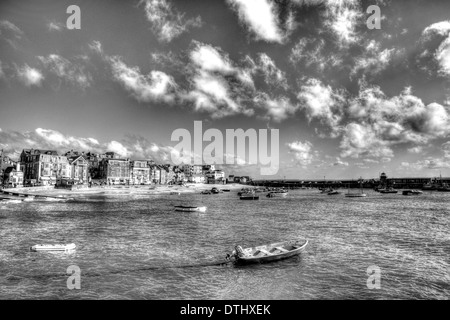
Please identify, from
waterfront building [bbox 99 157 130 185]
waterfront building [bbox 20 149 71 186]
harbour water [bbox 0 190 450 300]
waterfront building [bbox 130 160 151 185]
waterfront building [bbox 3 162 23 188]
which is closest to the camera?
→ harbour water [bbox 0 190 450 300]

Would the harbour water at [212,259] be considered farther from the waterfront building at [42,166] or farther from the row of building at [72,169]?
the row of building at [72,169]

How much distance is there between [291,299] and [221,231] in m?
23.2

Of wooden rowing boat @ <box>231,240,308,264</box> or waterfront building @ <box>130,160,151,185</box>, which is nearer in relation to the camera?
wooden rowing boat @ <box>231,240,308,264</box>

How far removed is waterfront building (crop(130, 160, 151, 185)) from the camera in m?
188

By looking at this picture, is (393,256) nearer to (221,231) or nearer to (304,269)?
(304,269)

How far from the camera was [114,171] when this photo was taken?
16962 cm

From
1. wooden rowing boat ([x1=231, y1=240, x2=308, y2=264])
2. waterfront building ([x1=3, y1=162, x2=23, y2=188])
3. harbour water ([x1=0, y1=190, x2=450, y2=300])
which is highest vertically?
waterfront building ([x1=3, y1=162, x2=23, y2=188])

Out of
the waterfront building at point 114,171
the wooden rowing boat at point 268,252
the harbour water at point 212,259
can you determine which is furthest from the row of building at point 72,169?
the wooden rowing boat at point 268,252

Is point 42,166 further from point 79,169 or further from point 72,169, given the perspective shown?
point 79,169

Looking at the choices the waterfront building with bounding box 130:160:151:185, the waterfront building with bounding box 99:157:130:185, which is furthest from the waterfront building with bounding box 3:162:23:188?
the waterfront building with bounding box 130:160:151:185

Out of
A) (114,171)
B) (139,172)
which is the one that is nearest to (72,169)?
(114,171)

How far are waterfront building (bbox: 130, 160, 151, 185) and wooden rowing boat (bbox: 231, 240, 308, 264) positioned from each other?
550ft

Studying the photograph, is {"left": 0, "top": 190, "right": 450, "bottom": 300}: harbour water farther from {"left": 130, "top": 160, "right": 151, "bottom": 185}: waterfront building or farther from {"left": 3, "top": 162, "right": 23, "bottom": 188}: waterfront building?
{"left": 130, "top": 160, "right": 151, "bottom": 185}: waterfront building

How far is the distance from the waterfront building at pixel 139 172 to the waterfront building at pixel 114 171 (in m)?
10.6
